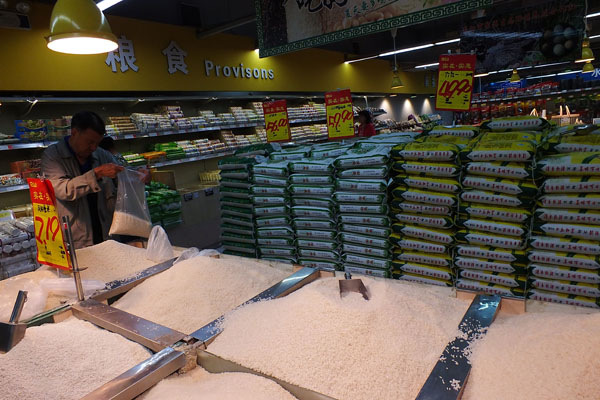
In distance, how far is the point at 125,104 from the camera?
5.45 metres

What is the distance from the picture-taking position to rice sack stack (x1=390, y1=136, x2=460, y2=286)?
2.17 m

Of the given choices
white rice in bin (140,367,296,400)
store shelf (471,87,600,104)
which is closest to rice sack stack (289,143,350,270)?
white rice in bin (140,367,296,400)

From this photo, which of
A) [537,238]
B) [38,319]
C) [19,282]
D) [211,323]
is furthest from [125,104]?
[537,238]

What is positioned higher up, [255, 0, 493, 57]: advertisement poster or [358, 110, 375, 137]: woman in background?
[255, 0, 493, 57]: advertisement poster

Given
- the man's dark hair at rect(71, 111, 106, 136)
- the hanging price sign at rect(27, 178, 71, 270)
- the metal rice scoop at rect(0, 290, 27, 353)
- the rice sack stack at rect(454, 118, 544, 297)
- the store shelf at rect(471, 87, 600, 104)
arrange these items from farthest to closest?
the store shelf at rect(471, 87, 600, 104), the man's dark hair at rect(71, 111, 106, 136), the rice sack stack at rect(454, 118, 544, 297), the hanging price sign at rect(27, 178, 71, 270), the metal rice scoop at rect(0, 290, 27, 353)

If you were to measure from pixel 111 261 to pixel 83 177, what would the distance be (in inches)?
24.7

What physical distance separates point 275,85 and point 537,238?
6570 millimetres

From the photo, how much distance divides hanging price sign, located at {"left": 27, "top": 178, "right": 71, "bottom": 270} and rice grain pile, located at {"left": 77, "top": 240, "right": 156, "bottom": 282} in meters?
0.25

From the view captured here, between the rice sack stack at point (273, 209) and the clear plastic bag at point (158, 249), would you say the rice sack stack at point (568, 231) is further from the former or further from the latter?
the clear plastic bag at point (158, 249)

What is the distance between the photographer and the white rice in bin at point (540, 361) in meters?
0.93

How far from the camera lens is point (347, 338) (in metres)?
1.18

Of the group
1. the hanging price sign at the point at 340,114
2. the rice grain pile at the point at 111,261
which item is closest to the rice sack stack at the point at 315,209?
the rice grain pile at the point at 111,261

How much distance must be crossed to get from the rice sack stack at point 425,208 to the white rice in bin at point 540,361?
1031 mm

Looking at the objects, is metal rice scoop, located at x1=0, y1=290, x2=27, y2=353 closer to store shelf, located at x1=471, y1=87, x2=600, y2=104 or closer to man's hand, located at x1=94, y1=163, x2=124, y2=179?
man's hand, located at x1=94, y1=163, x2=124, y2=179
